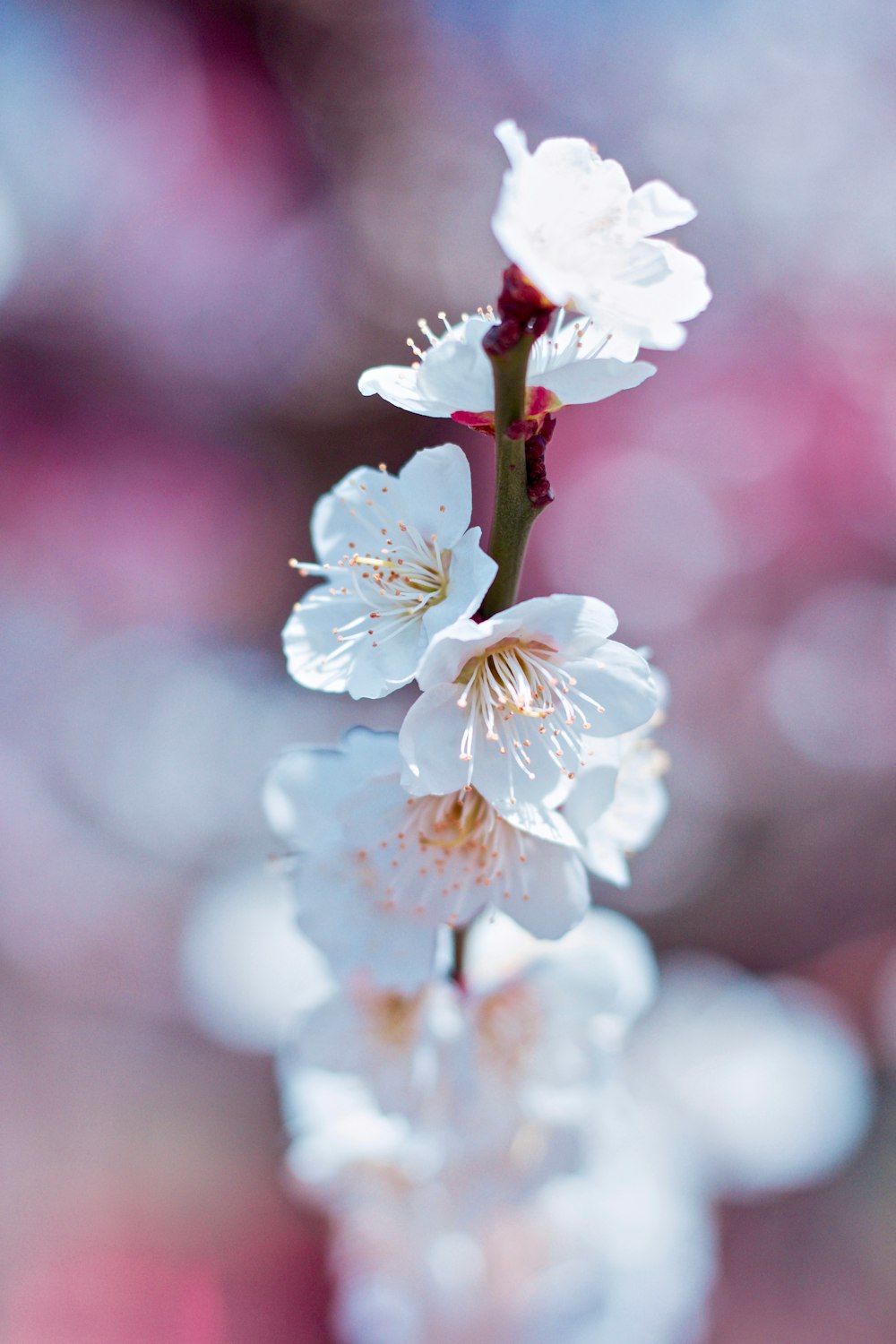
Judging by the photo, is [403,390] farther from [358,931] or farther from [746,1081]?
[746,1081]

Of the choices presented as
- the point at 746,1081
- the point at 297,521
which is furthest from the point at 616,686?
the point at 297,521

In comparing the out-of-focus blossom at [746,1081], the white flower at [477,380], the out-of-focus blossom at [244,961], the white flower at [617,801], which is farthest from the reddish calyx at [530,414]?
the out-of-focus blossom at [746,1081]

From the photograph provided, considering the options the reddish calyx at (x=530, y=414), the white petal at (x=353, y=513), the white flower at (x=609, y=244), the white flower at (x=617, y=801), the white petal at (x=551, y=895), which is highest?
the white flower at (x=609, y=244)

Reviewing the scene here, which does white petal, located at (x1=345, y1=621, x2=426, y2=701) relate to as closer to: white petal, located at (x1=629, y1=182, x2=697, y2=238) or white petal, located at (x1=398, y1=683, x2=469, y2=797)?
white petal, located at (x1=398, y1=683, x2=469, y2=797)

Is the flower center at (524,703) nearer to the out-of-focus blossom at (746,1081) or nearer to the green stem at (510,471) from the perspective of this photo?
the green stem at (510,471)

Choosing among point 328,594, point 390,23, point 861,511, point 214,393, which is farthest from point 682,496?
point 328,594

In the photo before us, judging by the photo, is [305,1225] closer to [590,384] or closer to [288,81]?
[590,384]
